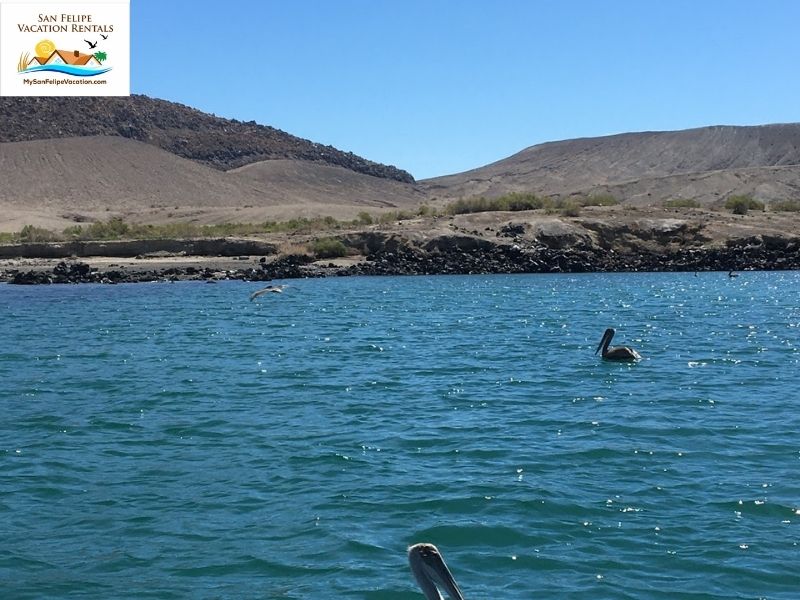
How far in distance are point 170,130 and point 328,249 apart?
290ft

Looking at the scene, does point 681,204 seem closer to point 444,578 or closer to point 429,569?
point 429,569

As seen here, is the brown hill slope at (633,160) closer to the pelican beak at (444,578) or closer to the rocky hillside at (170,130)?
the rocky hillside at (170,130)

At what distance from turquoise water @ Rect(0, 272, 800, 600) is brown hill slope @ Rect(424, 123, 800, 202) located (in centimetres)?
12147

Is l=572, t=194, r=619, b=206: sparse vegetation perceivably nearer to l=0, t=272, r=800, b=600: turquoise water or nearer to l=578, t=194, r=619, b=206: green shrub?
l=578, t=194, r=619, b=206: green shrub

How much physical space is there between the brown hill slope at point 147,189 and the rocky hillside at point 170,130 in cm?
663

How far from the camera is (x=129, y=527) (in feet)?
31.4

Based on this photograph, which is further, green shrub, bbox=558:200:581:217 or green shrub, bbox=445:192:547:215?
green shrub, bbox=445:192:547:215

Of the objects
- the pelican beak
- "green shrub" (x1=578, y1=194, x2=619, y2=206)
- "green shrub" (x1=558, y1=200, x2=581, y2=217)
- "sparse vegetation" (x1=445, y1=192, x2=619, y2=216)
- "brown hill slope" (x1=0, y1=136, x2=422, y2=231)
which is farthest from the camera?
"brown hill slope" (x1=0, y1=136, x2=422, y2=231)

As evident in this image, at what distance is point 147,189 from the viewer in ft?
353

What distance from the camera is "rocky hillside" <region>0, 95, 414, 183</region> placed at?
12481 cm

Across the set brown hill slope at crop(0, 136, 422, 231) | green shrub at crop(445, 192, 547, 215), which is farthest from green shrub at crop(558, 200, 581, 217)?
brown hill slope at crop(0, 136, 422, 231)

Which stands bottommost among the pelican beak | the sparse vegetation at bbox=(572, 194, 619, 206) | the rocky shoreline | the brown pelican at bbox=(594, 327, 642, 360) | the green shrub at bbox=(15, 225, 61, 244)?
the pelican beak

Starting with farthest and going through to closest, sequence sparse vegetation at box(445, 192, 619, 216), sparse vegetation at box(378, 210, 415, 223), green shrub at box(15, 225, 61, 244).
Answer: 1. sparse vegetation at box(445, 192, 619, 216)
2. green shrub at box(15, 225, 61, 244)
3. sparse vegetation at box(378, 210, 415, 223)

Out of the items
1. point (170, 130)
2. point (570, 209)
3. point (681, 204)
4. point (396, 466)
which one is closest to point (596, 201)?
point (681, 204)
